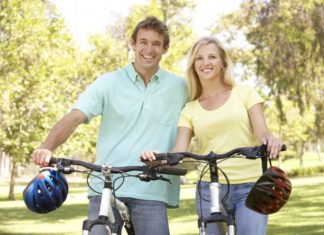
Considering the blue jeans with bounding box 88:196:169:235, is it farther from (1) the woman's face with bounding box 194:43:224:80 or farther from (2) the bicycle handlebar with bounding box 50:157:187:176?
(1) the woman's face with bounding box 194:43:224:80

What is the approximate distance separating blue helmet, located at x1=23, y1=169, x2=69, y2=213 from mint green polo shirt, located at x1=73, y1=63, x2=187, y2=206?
2.40ft

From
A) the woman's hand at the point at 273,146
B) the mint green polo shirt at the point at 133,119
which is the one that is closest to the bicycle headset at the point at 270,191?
the woman's hand at the point at 273,146

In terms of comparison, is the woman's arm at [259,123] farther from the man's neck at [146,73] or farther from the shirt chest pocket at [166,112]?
the man's neck at [146,73]

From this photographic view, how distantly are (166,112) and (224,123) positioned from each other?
53 cm

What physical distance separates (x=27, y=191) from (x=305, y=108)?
20.7 meters

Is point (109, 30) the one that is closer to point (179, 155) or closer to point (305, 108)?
point (305, 108)

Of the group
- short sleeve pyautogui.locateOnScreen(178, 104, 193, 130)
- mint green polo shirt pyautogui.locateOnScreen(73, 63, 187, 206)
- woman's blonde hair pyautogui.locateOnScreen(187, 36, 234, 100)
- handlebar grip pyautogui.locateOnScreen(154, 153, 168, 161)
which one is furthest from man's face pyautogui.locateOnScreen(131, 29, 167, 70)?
handlebar grip pyautogui.locateOnScreen(154, 153, 168, 161)

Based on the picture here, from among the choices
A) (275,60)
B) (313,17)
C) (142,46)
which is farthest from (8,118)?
(142,46)

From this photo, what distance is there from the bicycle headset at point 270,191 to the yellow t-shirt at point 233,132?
68 cm

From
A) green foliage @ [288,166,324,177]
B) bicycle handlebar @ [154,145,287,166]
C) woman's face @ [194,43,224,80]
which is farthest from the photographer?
green foliage @ [288,166,324,177]

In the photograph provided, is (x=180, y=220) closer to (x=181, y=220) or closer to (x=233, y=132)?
(x=181, y=220)

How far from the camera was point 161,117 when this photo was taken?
16.6 feet

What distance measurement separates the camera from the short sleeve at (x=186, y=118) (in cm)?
492

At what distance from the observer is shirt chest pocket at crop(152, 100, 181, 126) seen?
5035 millimetres
